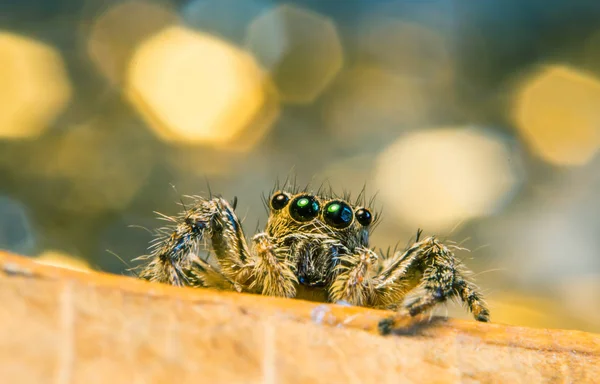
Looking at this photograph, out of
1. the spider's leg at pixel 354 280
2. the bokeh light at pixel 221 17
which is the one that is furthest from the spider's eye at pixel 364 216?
the bokeh light at pixel 221 17

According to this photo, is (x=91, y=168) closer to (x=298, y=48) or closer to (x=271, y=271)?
(x=298, y=48)

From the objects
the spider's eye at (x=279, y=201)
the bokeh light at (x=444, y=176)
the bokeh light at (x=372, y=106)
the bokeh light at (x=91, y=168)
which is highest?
the bokeh light at (x=372, y=106)

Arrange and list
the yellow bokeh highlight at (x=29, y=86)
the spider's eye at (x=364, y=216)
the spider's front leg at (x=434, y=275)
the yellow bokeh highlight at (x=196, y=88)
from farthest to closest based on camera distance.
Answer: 1. the yellow bokeh highlight at (x=196, y=88)
2. the yellow bokeh highlight at (x=29, y=86)
3. the spider's eye at (x=364, y=216)
4. the spider's front leg at (x=434, y=275)

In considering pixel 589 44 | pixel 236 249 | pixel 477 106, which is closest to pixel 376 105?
pixel 477 106

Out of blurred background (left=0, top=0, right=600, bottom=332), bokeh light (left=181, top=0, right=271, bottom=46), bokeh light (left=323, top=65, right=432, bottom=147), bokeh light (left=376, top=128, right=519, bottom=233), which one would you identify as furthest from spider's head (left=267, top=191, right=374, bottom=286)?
bokeh light (left=181, top=0, right=271, bottom=46)

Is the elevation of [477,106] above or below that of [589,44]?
below

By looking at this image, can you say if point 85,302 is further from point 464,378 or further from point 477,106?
point 477,106

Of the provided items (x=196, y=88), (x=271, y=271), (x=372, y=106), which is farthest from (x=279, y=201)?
(x=372, y=106)

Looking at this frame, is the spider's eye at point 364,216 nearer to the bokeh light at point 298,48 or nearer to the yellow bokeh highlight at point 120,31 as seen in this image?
the bokeh light at point 298,48
